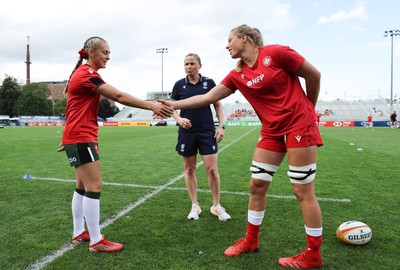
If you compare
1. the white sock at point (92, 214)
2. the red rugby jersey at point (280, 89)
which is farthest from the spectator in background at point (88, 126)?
the red rugby jersey at point (280, 89)

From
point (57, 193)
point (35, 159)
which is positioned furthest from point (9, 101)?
point (57, 193)

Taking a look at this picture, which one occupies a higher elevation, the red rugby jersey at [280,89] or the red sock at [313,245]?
the red rugby jersey at [280,89]

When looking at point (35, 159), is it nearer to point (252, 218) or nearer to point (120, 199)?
point (120, 199)

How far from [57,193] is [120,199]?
1.41 meters

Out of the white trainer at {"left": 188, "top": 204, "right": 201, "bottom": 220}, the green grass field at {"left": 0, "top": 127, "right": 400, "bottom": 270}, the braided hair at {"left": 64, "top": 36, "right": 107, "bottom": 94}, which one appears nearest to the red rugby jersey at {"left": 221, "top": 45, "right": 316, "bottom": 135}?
the green grass field at {"left": 0, "top": 127, "right": 400, "bottom": 270}

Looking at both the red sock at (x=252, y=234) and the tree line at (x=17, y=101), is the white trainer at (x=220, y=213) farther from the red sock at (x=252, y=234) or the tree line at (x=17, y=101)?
the tree line at (x=17, y=101)

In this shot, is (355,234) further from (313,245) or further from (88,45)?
(88,45)

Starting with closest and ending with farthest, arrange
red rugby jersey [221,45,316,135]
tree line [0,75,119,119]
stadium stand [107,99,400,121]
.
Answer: red rugby jersey [221,45,316,135]
stadium stand [107,99,400,121]
tree line [0,75,119,119]

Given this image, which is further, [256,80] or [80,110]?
[80,110]

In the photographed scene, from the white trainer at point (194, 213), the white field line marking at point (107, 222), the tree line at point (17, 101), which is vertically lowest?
the white field line marking at point (107, 222)

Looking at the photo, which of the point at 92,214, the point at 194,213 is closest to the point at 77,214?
the point at 92,214

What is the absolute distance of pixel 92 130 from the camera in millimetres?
3539

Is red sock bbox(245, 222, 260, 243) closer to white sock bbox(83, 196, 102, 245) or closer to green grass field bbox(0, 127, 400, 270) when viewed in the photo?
green grass field bbox(0, 127, 400, 270)

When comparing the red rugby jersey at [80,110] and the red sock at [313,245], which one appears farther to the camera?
the red rugby jersey at [80,110]
